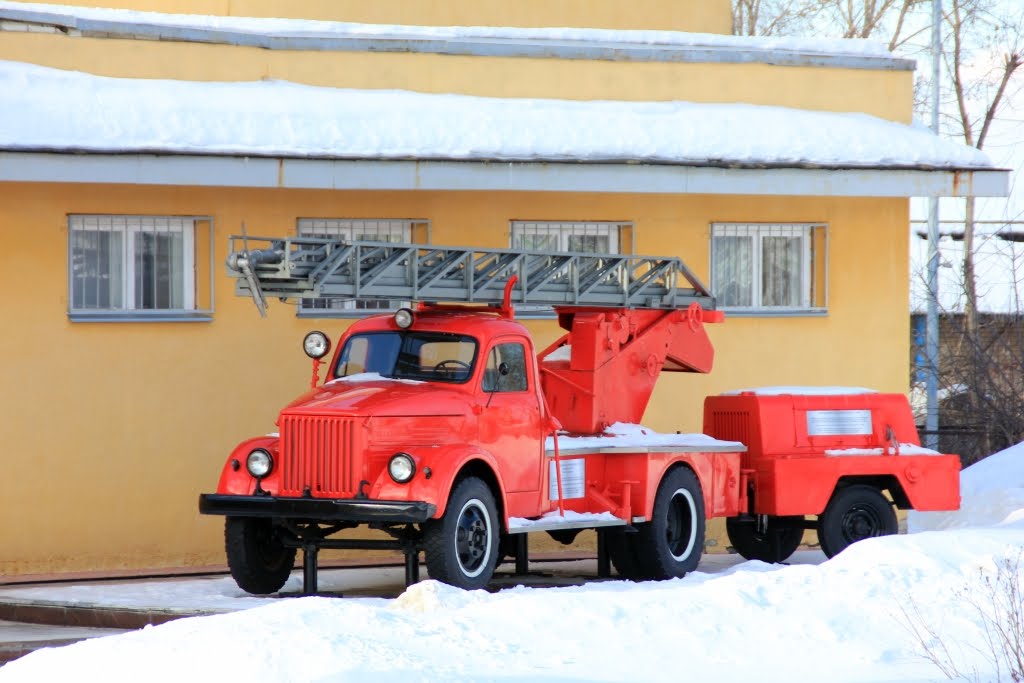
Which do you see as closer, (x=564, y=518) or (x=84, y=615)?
(x=84, y=615)

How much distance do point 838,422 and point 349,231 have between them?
5164mm

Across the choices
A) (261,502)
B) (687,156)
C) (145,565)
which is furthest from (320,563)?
(687,156)

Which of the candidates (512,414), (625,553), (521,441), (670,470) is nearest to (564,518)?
(521,441)

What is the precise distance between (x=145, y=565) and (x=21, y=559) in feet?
3.78

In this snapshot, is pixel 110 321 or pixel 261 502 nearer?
pixel 261 502

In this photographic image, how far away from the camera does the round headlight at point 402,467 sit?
11602 mm

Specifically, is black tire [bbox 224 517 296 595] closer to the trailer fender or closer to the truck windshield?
the truck windshield

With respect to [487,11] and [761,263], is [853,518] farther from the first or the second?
[487,11]

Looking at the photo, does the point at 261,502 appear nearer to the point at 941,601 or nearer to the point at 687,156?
the point at 941,601

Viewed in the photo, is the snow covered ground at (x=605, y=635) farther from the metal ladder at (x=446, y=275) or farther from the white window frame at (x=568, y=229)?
the white window frame at (x=568, y=229)

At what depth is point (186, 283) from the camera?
15.9 meters

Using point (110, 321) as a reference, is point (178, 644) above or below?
below

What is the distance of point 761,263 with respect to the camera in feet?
58.4

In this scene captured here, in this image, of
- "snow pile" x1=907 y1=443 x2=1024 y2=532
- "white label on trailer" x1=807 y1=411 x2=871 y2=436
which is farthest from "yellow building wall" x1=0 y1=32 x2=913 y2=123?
"snow pile" x1=907 y1=443 x2=1024 y2=532
